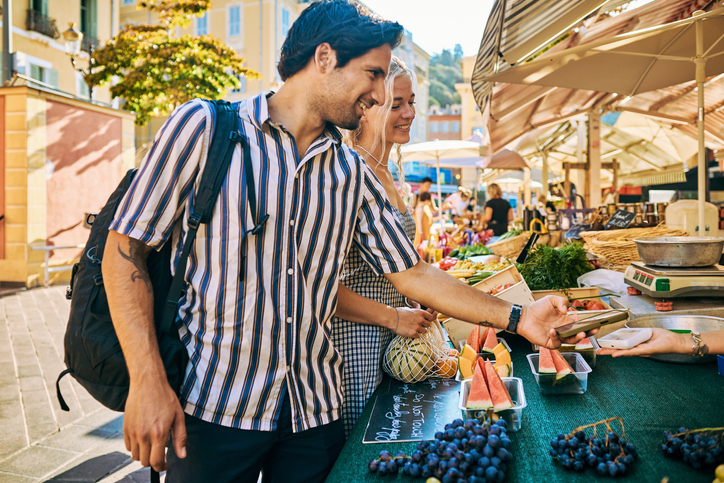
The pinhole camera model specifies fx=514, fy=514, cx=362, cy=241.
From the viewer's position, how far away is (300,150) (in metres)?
1.68

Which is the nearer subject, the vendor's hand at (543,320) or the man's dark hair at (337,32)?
the man's dark hair at (337,32)

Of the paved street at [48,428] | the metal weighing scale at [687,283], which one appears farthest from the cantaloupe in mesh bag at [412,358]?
the paved street at [48,428]

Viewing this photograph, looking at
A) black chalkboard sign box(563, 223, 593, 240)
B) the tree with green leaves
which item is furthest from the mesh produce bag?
the tree with green leaves

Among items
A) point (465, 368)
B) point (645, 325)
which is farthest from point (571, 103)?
point (465, 368)

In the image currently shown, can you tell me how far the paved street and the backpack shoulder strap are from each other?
7.84 ft

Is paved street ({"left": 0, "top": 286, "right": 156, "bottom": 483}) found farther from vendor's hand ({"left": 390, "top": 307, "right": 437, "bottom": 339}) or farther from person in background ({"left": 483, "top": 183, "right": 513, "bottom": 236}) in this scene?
person in background ({"left": 483, "top": 183, "right": 513, "bottom": 236})

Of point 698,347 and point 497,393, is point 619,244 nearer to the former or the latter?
point 698,347

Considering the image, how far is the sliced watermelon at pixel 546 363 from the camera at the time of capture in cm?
195

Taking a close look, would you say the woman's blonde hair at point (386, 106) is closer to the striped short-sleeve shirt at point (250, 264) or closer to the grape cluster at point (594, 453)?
the striped short-sleeve shirt at point (250, 264)

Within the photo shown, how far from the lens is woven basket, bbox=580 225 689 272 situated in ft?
13.2

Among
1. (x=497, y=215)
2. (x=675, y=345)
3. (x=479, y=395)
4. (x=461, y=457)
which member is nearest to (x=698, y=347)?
(x=675, y=345)

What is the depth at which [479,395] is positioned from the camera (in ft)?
5.40

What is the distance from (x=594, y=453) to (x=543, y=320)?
55cm

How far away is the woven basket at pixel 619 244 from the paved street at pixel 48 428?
3.74 metres
